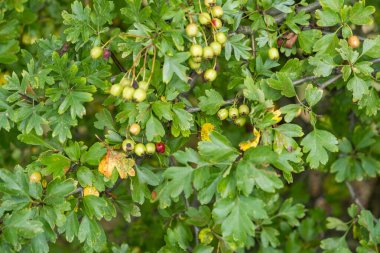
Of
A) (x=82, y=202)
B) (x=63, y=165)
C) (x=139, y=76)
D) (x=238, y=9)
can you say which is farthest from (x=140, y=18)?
(x=82, y=202)

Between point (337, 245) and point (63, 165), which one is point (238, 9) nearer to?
point (63, 165)

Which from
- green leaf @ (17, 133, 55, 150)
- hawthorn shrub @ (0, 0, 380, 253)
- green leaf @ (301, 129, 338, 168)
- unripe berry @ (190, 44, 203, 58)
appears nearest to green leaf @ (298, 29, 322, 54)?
hawthorn shrub @ (0, 0, 380, 253)

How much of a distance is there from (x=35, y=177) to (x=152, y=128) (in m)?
0.45

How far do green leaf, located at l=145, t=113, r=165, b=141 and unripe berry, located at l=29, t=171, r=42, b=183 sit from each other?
1.36ft

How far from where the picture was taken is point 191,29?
70.2 inches

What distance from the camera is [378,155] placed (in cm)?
293

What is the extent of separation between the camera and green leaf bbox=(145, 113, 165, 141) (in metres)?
1.85

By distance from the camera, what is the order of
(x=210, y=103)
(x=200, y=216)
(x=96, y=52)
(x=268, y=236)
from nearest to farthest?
(x=96, y=52) → (x=210, y=103) → (x=200, y=216) → (x=268, y=236)

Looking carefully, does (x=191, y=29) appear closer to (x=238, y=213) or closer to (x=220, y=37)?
(x=220, y=37)

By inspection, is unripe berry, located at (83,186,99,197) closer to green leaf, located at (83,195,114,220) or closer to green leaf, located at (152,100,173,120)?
green leaf, located at (83,195,114,220)

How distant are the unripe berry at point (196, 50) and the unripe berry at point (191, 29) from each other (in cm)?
5

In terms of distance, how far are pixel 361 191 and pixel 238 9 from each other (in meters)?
3.41

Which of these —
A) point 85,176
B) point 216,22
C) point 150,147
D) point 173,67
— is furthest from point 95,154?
point 216,22

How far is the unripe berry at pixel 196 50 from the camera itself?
5.98ft
